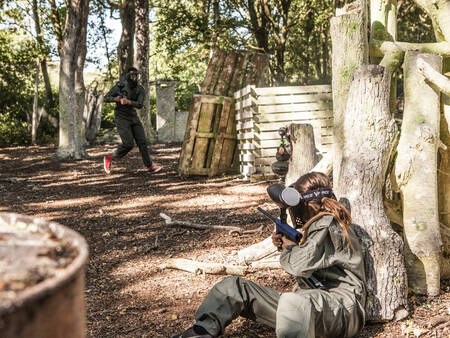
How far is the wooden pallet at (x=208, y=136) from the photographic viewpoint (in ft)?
31.1

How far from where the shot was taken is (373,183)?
3.41 meters

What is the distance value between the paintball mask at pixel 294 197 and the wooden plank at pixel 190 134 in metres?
6.53

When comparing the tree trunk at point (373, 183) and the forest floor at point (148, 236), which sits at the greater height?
the tree trunk at point (373, 183)

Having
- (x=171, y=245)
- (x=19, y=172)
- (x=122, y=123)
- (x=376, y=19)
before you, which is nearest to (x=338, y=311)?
(x=171, y=245)

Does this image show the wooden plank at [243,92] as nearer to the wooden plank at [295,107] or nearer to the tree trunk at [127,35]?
the wooden plank at [295,107]

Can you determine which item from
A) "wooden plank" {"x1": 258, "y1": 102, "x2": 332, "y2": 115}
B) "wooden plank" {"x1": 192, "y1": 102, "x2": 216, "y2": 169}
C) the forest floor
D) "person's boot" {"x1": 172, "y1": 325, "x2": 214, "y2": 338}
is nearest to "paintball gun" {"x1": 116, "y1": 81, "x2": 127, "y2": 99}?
"wooden plank" {"x1": 192, "y1": 102, "x2": 216, "y2": 169}

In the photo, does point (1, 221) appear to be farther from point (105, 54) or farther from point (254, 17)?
point (105, 54)

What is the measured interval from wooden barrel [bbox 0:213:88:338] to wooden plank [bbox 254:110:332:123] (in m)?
8.07

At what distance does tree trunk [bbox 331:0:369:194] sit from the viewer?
13.1ft

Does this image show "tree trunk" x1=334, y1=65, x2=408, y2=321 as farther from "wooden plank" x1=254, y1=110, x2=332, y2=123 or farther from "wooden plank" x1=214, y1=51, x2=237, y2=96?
"wooden plank" x1=214, y1=51, x2=237, y2=96

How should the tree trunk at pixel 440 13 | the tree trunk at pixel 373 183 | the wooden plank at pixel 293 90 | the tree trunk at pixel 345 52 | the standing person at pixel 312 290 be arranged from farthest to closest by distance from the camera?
the wooden plank at pixel 293 90
the tree trunk at pixel 440 13
the tree trunk at pixel 345 52
the tree trunk at pixel 373 183
the standing person at pixel 312 290

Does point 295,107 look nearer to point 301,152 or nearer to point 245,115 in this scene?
point 245,115

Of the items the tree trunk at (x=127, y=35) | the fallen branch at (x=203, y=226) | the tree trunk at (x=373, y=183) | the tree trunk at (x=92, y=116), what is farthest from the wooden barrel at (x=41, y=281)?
the tree trunk at (x=92, y=116)

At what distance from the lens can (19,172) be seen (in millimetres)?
11617
